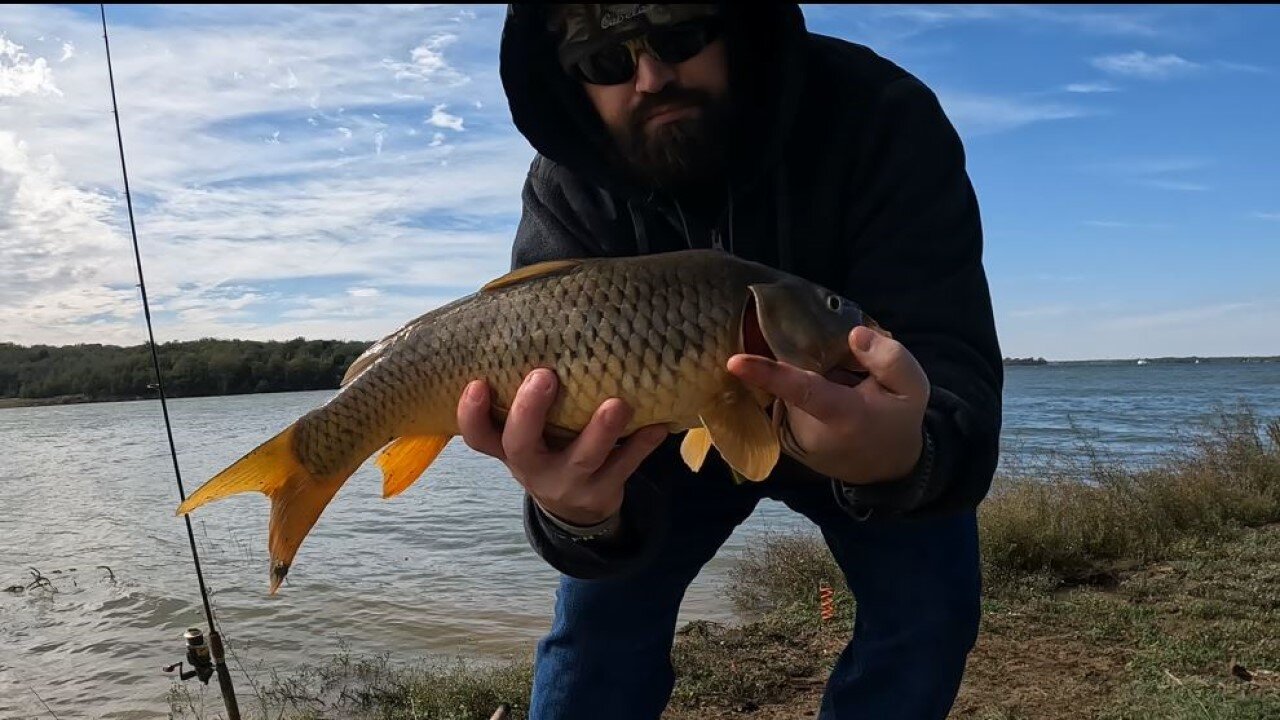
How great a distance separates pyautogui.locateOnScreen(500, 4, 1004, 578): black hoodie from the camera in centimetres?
187

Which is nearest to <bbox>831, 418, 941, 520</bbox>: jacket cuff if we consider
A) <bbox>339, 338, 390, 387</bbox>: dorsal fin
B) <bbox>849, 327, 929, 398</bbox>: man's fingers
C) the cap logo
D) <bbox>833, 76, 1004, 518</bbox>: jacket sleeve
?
<bbox>833, 76, 1004, 518</bbox>: jacket sleeve

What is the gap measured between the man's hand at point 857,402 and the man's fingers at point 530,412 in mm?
324

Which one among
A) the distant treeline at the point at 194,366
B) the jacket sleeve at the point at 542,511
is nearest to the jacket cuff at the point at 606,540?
the jacket sleeve at the point at 542,511

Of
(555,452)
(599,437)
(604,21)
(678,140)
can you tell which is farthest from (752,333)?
(604,21)

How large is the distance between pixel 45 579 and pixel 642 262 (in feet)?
26.2

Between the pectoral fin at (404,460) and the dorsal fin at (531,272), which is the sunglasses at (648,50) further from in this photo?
the pectoral fin at (404,460)

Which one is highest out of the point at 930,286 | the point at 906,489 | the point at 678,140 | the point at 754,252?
the point at 678,140

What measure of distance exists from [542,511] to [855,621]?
0.82 meters

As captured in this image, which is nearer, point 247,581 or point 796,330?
point 796,330

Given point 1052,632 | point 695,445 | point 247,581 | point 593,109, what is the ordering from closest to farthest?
point 695,445 → point 593,109 → point 1052,632 → point 247,581

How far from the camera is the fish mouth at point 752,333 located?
1546 millimetres

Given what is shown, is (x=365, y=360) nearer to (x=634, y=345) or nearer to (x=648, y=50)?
(x=634, y=345)

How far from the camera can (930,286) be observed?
194 cm

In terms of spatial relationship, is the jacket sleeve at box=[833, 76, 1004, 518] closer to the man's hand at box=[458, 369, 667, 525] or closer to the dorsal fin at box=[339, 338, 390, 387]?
the man's hand at box=[458, 369, 667, 525]
